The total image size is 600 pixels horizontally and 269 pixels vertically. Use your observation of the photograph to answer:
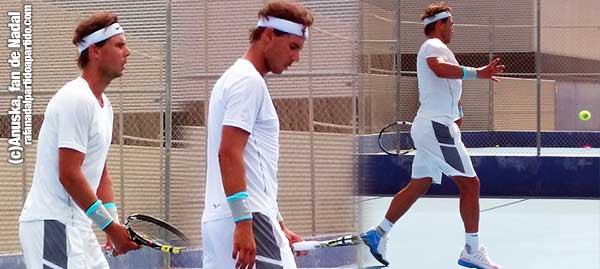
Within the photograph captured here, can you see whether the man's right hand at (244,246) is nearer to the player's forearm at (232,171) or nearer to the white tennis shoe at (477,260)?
the player's forearm at (232,171)

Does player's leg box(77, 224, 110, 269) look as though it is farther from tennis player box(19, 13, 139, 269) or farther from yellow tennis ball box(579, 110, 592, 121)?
yellow tennis ball box(579, 110, 592, 121)

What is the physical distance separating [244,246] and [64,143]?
90 cm

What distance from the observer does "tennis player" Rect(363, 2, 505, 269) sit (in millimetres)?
7711

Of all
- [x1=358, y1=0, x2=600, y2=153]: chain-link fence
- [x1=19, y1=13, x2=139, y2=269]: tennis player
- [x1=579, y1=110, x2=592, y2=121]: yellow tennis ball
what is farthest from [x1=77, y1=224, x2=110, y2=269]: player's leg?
A: [x1=579, y1=110, x2=592, y2=121]: yellow tennis ball

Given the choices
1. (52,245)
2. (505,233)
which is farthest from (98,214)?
(505,233)

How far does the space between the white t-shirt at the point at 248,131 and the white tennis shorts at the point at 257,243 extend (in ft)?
0.10

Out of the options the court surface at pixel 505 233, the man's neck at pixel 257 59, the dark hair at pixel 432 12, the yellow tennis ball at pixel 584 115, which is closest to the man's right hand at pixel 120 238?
the man's neck at pixel 257 59

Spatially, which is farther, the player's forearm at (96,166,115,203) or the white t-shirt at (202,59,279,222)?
the player's forearm at (96,166,115,203)

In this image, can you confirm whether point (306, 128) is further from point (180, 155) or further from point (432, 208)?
point (432, 208)

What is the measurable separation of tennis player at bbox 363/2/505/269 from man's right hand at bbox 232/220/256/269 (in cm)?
403

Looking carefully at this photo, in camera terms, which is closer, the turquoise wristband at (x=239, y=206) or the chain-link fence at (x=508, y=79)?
the turquoise wristband at (x=239, y=206)

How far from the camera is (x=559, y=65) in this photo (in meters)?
29.0

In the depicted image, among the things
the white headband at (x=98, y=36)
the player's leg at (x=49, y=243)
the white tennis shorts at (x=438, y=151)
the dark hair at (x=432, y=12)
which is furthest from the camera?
the dark hair at (x=432, y=12)

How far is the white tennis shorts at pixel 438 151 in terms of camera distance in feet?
25.6
